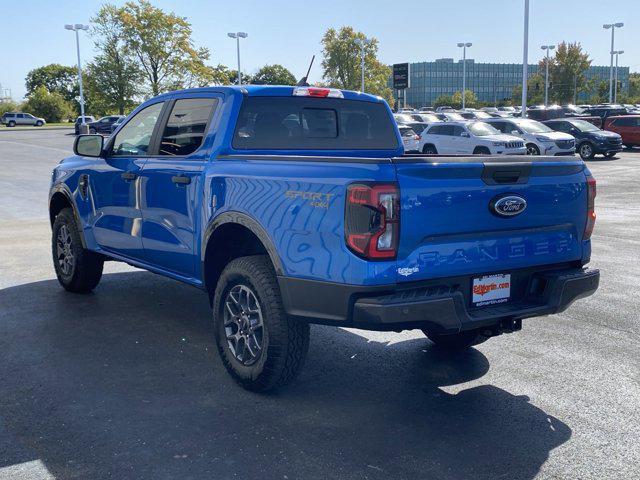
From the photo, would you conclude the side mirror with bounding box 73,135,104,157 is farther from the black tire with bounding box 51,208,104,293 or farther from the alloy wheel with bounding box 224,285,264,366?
the alloy wheel with bounding box 224,285,264,366

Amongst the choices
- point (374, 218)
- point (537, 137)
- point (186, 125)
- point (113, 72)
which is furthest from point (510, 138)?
point (113, 72)

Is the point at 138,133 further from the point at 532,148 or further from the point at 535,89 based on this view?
the point at 535,89

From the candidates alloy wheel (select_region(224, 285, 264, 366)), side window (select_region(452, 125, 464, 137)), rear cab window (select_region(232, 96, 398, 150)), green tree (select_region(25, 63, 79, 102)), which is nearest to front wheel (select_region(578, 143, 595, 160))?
side window (select_region(452, 125, 464, 137))

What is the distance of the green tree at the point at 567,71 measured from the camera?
83.6 meters

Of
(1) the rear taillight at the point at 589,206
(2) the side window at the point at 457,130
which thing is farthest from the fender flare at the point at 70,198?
(2) the side window at the point at 457,130

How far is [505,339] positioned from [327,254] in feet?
8.19

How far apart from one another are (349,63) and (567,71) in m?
26.2

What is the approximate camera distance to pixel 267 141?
16.6 feet

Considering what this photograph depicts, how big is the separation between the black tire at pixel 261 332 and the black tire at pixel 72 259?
274 cm

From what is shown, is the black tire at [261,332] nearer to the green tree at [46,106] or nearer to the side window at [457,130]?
the side window at [457,130]

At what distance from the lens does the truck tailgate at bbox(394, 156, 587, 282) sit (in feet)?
11.9

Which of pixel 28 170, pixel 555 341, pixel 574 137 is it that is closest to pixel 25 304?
pixel 555 341

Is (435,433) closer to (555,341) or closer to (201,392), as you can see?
(201,392)

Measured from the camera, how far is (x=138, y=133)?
5953 mm
